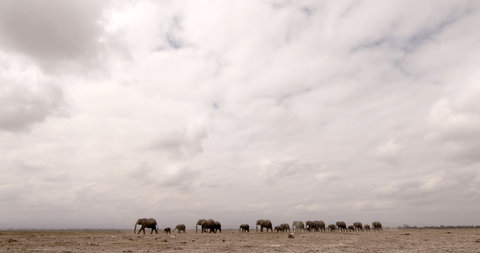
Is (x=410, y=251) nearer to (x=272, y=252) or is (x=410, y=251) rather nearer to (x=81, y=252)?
(x=272, y=252)

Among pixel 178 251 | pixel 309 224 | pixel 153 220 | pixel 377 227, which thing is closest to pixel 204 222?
pixel 153 220

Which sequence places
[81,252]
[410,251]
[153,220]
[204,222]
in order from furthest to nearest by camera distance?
[204,222] → [153,220] → [410,251] → [81,252]

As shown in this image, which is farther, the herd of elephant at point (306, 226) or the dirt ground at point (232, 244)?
the herd of elephant at point (306, 226)

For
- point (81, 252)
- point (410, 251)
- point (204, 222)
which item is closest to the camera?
point (81, 252)

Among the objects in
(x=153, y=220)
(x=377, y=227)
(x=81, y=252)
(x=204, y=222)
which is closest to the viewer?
(x=81, y=252)

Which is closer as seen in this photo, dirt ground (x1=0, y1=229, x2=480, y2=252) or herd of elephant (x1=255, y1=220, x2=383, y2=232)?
dirt ground (x1=0, y1=229, x2=480, y2=252)

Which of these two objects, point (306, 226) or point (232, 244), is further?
point (306, 226)

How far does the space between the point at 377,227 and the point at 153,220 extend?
2913 inches

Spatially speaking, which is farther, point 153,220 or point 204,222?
point 204,222

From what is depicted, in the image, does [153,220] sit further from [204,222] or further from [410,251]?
[410,251]

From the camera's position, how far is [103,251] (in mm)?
20312

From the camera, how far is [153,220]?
55312mm

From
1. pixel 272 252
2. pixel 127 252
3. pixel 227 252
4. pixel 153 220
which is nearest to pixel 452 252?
pixel 272 252

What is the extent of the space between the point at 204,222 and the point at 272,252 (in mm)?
45513
